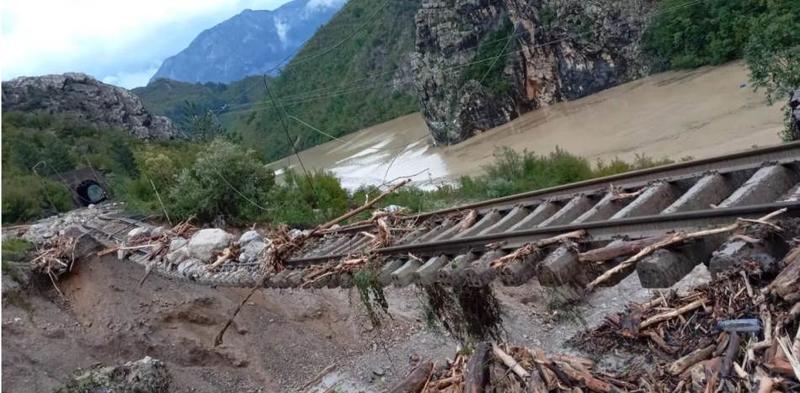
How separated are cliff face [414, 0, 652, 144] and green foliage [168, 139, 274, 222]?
35733mm

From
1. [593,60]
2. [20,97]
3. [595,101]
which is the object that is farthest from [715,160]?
[20,97]

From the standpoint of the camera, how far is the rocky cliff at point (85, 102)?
60188 mm

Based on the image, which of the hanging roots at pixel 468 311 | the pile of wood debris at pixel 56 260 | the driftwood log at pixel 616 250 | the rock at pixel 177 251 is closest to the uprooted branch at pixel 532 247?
the driftwood log at pixel 616 250

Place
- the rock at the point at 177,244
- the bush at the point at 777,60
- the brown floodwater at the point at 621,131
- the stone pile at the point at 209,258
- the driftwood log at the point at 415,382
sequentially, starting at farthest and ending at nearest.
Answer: the brown floodwater at the point at 621,131 < the bush at the point at 777,60 < the rock at the point at 177,244 < the stone pile at the point at 209,258 < the driftwood log at the point at 415,382

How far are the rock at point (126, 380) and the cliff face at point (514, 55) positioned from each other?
4659 centimetres

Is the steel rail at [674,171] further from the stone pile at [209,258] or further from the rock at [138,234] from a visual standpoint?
the rock at [138,234]

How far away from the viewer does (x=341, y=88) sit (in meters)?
87.7

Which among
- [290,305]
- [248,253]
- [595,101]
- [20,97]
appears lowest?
[595,101]

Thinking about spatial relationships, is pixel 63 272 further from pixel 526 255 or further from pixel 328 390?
pixel 526 255

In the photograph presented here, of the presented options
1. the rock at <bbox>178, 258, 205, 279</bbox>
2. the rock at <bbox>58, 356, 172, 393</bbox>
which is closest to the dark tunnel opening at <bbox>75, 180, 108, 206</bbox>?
the rock at <bbox>178, 258, 205, 279</bbox>

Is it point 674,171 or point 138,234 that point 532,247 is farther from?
point 138,234

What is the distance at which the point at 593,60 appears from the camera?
5575 centimetres

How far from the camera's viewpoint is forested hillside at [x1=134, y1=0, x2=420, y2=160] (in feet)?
269

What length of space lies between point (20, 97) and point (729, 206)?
7014cm
